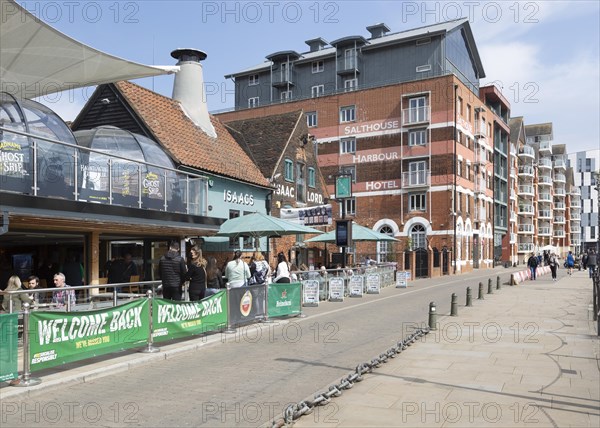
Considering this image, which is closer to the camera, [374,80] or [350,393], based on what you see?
[350,393]

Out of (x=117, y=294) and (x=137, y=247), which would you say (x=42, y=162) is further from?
(x=137, y=247)

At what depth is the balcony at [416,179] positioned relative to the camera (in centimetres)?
4641

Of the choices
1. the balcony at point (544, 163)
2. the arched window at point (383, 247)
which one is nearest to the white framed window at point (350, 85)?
the arched window at point (383, 247)

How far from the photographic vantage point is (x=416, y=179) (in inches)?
1847

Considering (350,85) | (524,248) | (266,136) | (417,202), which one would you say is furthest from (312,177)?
(524,248)

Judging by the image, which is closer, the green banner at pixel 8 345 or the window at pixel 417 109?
the green banner at pixel 8 345

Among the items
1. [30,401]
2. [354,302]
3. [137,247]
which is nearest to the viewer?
[30,401]

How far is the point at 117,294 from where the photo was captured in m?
10.9

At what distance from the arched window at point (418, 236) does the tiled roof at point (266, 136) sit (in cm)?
1956

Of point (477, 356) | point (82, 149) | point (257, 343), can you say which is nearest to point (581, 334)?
point (477, 356)

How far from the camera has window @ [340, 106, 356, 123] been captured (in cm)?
4994

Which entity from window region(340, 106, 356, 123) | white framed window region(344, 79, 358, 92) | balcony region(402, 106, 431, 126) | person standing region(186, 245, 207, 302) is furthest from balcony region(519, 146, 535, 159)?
person standing region(186, 245, 207, 302)

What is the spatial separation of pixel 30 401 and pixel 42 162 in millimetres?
6444

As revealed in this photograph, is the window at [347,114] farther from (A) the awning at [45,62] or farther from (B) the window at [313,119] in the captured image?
(A) the awning at [45,62]
